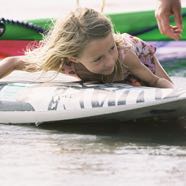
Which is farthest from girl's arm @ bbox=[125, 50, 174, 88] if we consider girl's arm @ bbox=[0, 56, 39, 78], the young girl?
girl's arm @ bbox=[0, 56, 39, 78]

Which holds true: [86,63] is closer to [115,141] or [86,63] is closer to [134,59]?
[134,59]

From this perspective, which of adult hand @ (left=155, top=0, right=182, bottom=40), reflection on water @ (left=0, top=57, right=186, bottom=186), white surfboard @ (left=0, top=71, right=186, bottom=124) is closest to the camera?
reflection on water @ (left=0, top=57, right=186, bottom=186)

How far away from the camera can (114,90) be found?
128 inches

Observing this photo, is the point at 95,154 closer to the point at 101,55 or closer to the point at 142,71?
the point at 101,55

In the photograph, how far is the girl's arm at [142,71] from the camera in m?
3.46

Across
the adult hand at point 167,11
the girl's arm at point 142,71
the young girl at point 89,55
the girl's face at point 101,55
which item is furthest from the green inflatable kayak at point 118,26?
the adult hand at point 167,11

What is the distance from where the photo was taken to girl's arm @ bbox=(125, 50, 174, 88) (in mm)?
3455

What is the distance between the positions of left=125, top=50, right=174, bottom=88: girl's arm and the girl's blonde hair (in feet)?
0.72

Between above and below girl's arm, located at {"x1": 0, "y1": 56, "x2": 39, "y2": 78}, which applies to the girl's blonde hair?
above

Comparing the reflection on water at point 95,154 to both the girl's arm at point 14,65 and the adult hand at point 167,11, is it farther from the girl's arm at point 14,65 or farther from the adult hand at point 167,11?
the adult hand at point 167,11

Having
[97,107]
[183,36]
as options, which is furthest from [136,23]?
[97,107]

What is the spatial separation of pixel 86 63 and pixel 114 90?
0.18m

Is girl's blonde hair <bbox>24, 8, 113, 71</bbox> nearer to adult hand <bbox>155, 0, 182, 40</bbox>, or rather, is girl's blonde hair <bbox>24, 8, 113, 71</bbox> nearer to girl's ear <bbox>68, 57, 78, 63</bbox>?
girl's ear <bbox>68, 57, 78, 63</bbox>

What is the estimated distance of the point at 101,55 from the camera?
3203 mm
